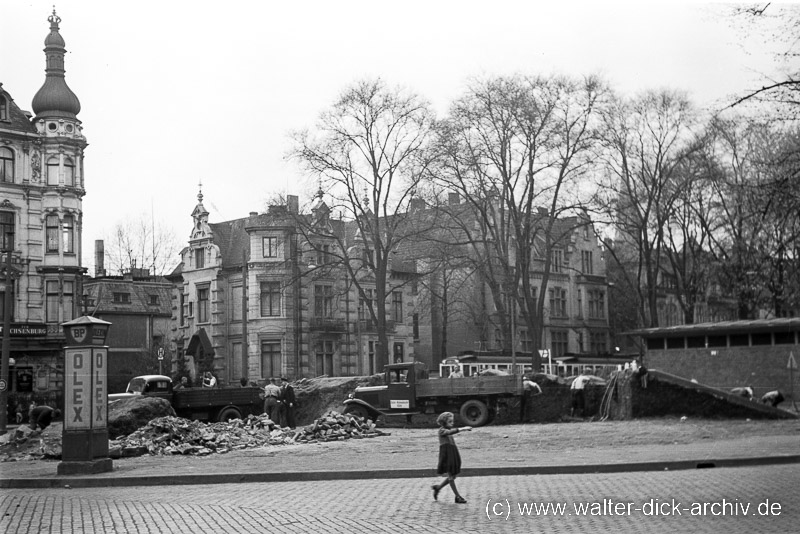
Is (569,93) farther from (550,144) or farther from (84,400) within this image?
(84,400)

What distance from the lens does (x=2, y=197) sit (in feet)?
186

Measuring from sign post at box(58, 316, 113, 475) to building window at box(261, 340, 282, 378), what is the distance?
45.1m

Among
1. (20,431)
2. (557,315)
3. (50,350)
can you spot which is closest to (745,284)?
(20,431)

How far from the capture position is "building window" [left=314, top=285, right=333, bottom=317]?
68.9 meters

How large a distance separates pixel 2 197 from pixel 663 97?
1344 inches

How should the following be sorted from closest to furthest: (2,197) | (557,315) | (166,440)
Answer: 1. (166,440)
2. (2,197)
3. (557,315)

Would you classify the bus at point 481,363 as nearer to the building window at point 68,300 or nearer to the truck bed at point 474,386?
the truck bed at point 474,386

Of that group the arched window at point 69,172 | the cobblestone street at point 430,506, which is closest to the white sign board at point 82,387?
the cobblestone street at point 430,506

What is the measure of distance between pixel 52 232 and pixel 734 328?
3572 centimetres

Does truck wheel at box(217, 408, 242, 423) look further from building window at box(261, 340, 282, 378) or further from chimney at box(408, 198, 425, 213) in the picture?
building window at box(261, 340, 282, 378)

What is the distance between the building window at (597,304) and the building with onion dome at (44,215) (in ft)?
145

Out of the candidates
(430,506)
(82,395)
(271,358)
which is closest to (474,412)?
(82,395)

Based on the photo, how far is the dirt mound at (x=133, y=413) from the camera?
32406mm

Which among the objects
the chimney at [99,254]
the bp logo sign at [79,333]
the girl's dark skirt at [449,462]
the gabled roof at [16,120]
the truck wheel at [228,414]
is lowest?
the truck wheel at [228,414]
